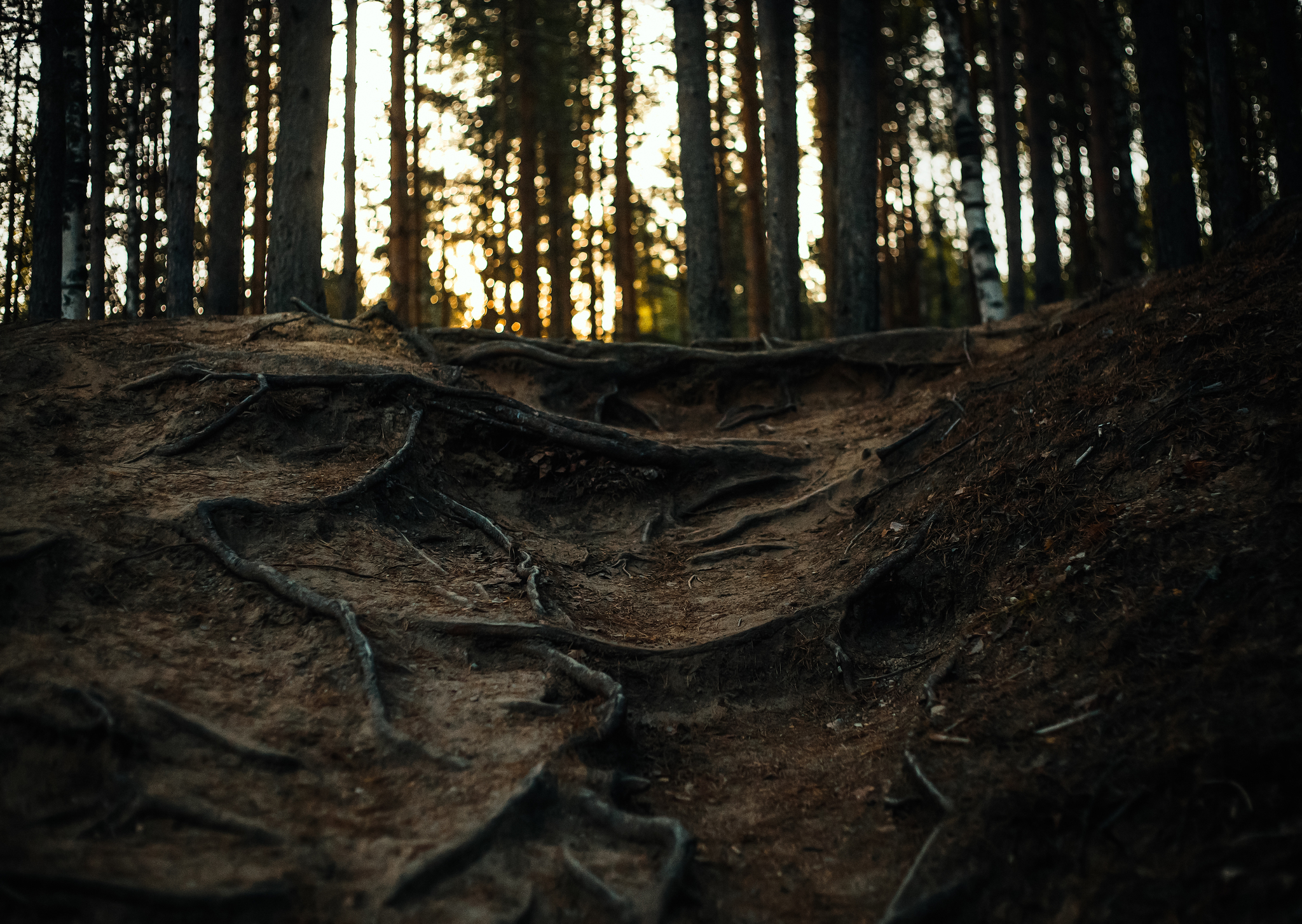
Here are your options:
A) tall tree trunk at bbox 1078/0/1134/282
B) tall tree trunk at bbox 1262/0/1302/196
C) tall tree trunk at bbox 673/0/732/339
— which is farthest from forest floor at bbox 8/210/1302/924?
tall tree trunk at bbox 1078/0/1134/282

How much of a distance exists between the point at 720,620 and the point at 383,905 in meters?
3.16

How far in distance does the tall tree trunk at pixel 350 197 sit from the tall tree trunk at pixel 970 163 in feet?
29.9

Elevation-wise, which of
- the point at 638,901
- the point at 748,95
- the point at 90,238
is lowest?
the point at 638,901

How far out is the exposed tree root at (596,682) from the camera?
14.7ft

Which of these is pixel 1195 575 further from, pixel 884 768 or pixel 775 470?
pixel 775 470

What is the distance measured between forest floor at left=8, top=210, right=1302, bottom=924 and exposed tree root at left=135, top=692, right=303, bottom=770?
0.07 feet

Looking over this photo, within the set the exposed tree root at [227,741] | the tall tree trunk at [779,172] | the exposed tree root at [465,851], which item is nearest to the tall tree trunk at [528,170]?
the tall tree trunk at [779,172]

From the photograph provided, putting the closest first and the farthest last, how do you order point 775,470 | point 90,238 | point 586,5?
point 775,470 < point 90,238 < point 586,5

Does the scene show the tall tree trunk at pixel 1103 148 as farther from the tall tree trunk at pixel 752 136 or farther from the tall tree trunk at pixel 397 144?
the tall tree trunk at pixel 397 144

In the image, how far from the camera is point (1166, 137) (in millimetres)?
9898

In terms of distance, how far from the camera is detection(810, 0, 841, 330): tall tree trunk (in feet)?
53.6

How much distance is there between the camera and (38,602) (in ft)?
14.3

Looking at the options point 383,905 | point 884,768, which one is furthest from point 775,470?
point 383,905

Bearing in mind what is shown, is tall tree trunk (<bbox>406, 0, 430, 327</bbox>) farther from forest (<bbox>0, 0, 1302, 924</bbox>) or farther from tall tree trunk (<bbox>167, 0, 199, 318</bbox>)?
forest (<bbox>0, 0, 1302, 924</bbox>)
